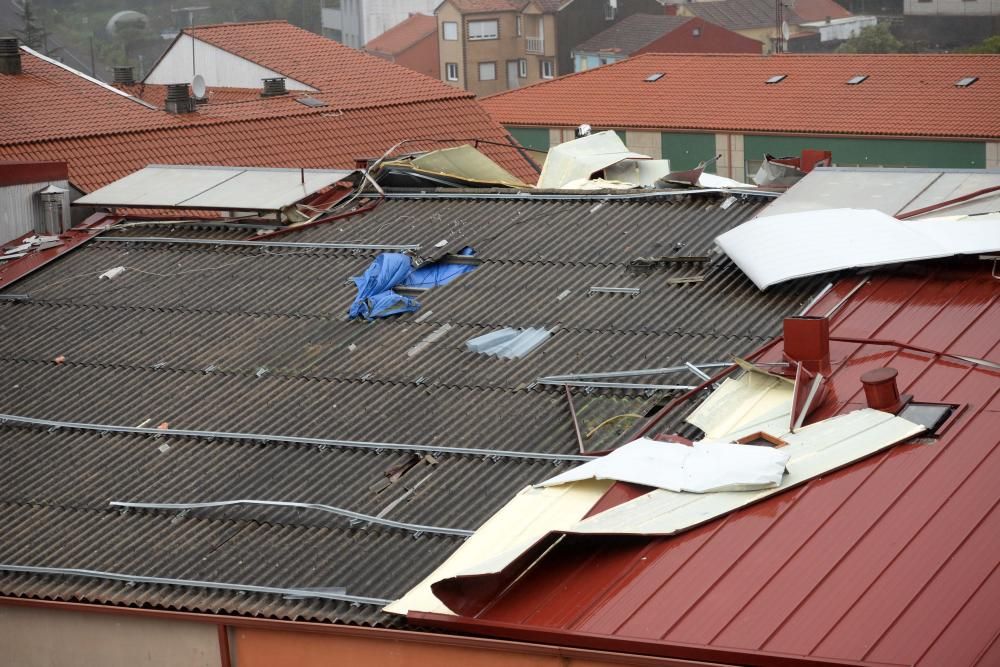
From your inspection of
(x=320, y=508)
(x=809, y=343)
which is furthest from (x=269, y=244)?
(x=809, y=343)

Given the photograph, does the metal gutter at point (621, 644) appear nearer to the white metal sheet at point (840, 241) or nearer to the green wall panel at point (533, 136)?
the white metal sheet at point (840, 241)

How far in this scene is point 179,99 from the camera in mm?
32156

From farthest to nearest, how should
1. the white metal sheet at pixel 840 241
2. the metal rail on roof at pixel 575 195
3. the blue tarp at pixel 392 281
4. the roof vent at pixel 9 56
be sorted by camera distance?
the roof vent at pixel 9 56 < the metal rail on roof at pixel 575 195 < the blue tarp at pixel 392 281 < the white metal sheet at pixel 840 241

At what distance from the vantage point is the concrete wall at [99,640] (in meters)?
11.0

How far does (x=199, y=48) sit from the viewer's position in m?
40.2

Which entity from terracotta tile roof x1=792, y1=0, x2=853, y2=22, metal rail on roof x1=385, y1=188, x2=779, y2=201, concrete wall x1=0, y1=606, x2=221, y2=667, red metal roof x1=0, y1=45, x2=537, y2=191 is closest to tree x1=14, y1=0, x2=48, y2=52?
red metal roof x1=0, y1=45, x2=537, y2=191

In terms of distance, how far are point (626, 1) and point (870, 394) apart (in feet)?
230

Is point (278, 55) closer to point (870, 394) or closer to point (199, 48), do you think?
point (199, 48)

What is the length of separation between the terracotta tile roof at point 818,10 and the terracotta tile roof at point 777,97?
146ft

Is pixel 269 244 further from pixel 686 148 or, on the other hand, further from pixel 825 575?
pixel 686 148

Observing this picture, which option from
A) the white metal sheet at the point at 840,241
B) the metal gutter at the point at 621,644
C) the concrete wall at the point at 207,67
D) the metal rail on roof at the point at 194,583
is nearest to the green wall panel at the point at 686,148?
the concrete wall at the point at 207,67

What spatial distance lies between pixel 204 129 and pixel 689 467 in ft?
64.3

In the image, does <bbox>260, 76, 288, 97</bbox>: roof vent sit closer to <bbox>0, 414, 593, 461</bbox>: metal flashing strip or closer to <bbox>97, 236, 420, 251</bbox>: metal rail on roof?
<bbox>97, 236, 420, 251</bbox>: metal rail on roof

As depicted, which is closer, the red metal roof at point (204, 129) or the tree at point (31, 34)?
the red metal roof at point (204, 129)
